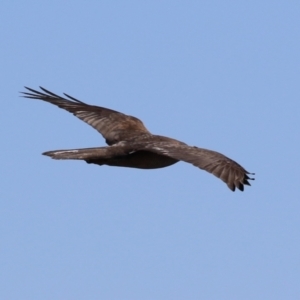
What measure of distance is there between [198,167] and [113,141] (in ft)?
15.4

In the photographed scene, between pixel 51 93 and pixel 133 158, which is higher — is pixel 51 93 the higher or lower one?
the higher one

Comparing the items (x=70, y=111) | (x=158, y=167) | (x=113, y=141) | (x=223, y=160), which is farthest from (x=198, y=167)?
(x=70, y=111)

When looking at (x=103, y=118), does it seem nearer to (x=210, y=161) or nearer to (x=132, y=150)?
(x=132, y=150)

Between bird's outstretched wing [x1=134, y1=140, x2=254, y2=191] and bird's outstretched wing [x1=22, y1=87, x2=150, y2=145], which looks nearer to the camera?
bird's outstretched wing [x1=134, y1=140, x2=254, y2=191]

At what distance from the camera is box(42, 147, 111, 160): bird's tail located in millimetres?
22172

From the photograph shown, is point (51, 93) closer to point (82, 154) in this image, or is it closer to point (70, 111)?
point (70, 111)

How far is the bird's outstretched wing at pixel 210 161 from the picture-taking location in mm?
19172

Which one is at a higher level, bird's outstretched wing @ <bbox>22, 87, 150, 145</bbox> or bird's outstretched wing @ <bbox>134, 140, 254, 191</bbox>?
bird's outstretched wing @ <bbox>22, 87, 150, 145</bbox>

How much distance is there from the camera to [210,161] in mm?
19891

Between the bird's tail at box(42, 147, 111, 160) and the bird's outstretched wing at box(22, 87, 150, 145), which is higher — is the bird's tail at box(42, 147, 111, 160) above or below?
below

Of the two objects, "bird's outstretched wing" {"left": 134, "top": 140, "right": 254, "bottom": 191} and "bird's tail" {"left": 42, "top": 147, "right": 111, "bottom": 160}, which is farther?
"bird's tail" {"left": 42, "top": 147, "right": 111, "bottom": 160}

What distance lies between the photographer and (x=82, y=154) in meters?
22.3

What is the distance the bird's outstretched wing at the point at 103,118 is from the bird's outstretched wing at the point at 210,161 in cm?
237

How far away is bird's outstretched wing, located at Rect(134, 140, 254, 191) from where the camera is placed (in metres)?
19.2
